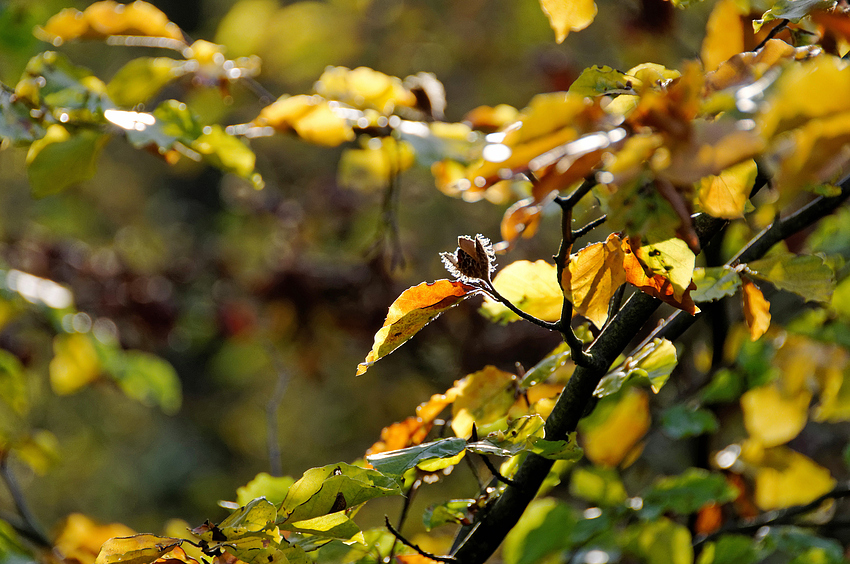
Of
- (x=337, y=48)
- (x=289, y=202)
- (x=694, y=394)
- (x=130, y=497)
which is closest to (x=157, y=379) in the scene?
(x=289, y=202)

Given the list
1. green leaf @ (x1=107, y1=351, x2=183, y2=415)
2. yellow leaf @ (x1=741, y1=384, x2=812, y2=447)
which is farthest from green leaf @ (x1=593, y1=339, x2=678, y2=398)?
green leaf @ (x1=107, y1=351, x2=183, y2=415)

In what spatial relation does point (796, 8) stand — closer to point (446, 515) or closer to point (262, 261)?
point (446, 515)

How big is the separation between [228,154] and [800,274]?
52 centimetres

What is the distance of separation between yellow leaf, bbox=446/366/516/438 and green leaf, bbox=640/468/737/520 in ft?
0.92

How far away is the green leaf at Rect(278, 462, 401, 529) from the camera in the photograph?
40 centimetres

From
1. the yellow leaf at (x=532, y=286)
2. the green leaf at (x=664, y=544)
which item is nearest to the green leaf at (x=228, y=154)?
the yellow leaf at (x=532, y=286)

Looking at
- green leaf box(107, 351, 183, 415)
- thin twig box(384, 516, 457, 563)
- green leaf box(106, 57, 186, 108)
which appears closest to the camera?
thin twig box(384, 516, 457, 563)

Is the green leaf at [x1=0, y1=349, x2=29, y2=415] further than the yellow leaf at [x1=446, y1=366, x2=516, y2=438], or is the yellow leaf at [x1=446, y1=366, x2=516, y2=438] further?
the green leaf at [x1=0, y1=349, x2=29, y2=415]

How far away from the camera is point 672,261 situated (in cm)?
39

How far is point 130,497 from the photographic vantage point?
10.7 feet

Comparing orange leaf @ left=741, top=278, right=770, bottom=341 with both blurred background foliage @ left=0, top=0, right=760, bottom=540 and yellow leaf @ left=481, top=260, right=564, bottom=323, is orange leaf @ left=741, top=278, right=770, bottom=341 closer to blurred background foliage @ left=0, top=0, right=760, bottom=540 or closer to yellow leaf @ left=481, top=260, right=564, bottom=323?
yellow leaf @ left=481, top=260, right=564, bottom=323

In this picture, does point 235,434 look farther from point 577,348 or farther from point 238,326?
point 577,348

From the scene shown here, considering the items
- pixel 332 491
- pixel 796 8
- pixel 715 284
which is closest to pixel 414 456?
pixel 332 491

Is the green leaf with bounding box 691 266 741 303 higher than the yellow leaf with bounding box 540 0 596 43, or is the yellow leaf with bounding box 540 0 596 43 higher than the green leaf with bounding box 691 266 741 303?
the yellow leaf with bounding box 540 0 596 43
